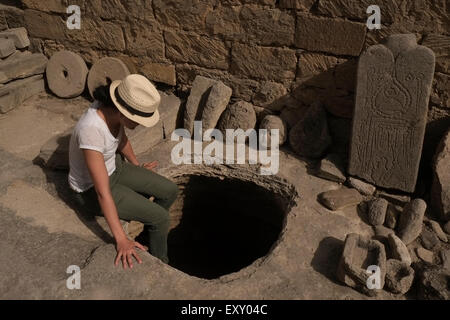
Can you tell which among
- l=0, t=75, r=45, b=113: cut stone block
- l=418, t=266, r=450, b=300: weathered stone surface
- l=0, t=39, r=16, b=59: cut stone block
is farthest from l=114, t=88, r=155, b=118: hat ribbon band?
l=0, t=39, r=16, b=59: cut stone block

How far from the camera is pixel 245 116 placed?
5.33 m

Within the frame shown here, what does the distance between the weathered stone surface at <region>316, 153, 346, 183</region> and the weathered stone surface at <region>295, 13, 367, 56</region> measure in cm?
113

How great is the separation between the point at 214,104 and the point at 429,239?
2.67m

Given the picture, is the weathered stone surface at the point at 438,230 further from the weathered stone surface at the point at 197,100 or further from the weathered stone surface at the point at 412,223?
the weathered stone surface at the point at 197,100

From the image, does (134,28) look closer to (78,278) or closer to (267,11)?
(267,11)

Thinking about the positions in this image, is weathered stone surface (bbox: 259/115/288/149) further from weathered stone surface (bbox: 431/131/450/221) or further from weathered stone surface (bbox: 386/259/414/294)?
weathered stone surface (bbox: 386/259/414/294)

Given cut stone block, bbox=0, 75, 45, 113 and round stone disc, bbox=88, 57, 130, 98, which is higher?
round stone disc, bbox=88, 57, 130, 98

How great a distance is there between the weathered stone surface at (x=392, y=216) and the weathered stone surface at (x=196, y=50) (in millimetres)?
2471

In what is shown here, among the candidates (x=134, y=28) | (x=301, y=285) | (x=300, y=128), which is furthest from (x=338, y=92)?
(x=134, y=28)

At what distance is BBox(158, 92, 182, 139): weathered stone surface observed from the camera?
5.42 m

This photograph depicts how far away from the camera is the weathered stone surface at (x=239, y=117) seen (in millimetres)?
5336

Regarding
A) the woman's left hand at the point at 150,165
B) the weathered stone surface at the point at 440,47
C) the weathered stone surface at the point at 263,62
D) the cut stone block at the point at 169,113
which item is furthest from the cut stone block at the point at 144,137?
the weathered stone surface at the point at 440,47

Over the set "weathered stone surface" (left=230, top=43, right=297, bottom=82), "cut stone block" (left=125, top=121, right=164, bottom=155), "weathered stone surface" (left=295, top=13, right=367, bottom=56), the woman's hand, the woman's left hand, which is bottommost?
the woman's hand

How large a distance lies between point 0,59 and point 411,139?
207 inches
